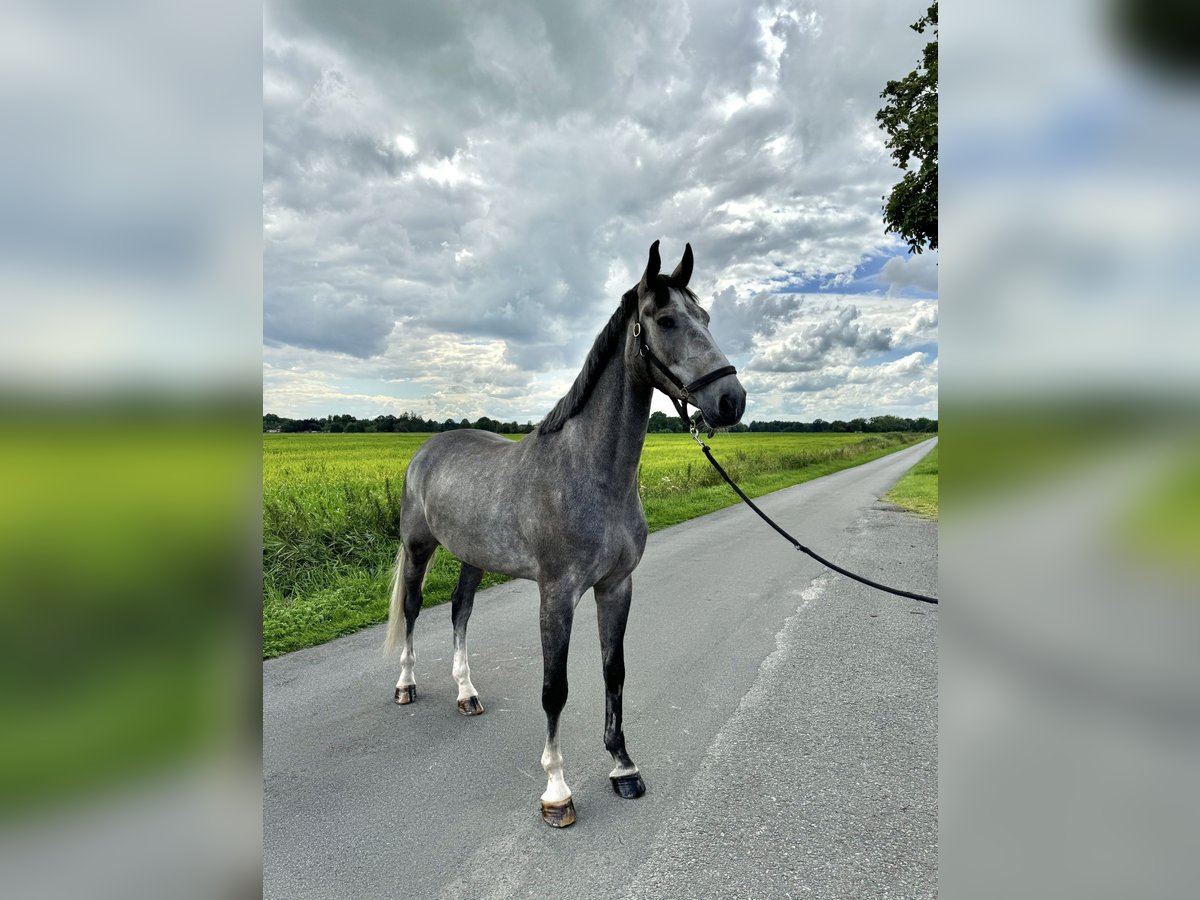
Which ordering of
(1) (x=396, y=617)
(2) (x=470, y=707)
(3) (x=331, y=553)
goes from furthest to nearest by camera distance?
(3) (x=331, y=553), (1) (x=396, y=617), (2) (x=470, y=707)

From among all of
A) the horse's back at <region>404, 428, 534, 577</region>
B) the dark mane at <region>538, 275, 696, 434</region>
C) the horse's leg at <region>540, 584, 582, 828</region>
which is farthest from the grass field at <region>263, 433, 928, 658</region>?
the dark mane at <region>538, 275, 696, 434</region>

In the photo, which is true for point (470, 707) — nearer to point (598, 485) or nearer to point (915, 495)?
point (598, 485)

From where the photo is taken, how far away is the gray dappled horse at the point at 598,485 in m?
2.62

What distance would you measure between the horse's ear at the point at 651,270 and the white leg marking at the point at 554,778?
6.89ft

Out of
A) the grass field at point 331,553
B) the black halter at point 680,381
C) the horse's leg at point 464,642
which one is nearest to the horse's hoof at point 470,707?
the horse's leg at point 464,642

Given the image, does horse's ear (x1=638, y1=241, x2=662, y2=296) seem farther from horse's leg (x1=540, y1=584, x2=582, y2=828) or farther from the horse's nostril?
horse's leg (x1=540, y1=584, x2=582, y2=828)

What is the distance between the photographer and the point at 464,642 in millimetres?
3918

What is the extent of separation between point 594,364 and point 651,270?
59cm
